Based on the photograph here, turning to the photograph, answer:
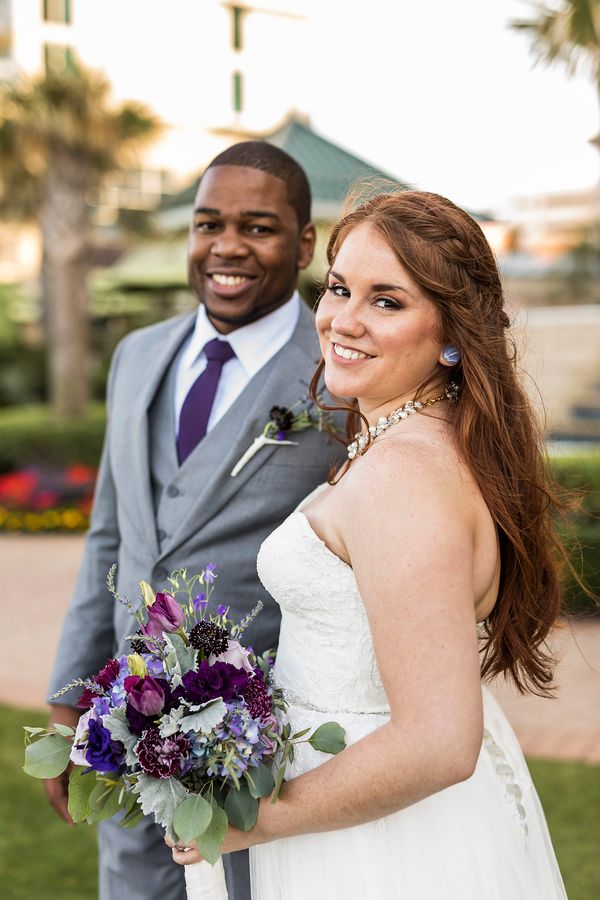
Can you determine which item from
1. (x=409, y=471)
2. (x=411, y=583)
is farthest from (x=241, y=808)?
(x=409, y=471)

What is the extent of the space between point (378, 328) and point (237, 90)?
34.1m

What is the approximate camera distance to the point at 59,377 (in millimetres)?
15172

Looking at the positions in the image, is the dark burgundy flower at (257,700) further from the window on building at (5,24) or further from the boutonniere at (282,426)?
the window on building at (5,24)

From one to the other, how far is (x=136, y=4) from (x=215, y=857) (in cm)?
3274

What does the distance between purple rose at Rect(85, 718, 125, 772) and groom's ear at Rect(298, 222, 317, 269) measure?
1.56 meters

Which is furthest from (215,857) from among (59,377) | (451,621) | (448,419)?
(59,377)

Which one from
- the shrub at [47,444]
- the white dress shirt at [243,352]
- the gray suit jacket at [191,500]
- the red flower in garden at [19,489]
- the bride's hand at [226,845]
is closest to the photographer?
the bride's hand at [226,845]

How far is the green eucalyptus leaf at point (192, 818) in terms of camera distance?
1.63m

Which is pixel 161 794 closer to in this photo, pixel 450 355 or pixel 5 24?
pixel 450 355

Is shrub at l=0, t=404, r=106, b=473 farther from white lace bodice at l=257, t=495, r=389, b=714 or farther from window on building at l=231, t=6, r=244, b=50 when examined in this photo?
window on building at l=231, t=6, r=244, b=50

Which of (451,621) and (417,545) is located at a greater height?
(417,545)

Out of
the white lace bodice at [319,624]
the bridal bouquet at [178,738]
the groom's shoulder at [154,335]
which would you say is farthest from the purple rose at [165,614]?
the groom's shoulder at [154,335]

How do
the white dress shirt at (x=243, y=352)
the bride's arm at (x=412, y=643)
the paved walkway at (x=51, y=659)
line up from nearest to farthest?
1. the bride's arm at (x=412, y=643)
2. the white dress shirt at (x=243, y=352)
3. the paved walkway at (x=51, y=659)

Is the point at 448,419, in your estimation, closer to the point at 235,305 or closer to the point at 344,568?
the point at 344,568
